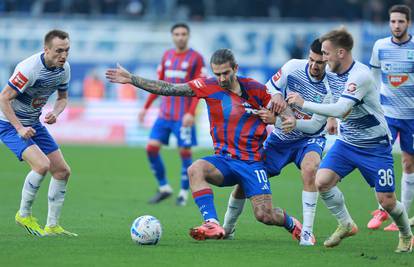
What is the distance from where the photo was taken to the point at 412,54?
39.8ft

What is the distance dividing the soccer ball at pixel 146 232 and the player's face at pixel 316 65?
259cm

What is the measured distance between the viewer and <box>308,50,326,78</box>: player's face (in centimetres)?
1009

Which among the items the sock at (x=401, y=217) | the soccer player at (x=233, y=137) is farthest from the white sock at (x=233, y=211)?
the sock at (x=401, y=217)

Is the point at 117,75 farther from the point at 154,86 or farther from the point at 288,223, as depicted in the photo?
the point at 288,223

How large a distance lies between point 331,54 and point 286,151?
1.64m

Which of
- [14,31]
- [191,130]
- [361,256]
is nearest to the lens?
[361,256]

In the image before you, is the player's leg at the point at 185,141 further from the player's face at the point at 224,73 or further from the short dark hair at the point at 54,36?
the player's face at the point at 224,73

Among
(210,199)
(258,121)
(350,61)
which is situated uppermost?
(350,61)

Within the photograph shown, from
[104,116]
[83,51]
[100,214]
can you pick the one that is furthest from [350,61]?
[83,51]

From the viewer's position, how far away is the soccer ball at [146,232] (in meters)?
9.48

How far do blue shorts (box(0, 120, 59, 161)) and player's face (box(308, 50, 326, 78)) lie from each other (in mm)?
3331

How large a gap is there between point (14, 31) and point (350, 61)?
2210cm

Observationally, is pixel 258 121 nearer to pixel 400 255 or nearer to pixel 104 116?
pixel 400 255

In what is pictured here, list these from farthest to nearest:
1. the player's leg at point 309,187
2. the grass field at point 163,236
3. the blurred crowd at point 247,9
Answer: the blurred crowd at point 247,9
the player's leg at point 309,187
the grass field at point 163,236
